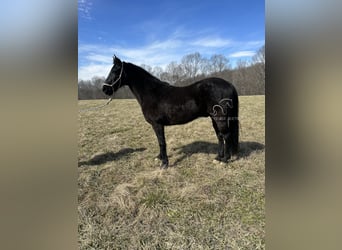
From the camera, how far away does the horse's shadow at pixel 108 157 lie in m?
3.15

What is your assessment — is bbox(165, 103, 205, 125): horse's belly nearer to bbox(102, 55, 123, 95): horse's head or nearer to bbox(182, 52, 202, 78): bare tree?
bbox(182, 52, 202, 78): bare tree

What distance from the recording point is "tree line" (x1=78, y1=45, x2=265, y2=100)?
2.10 m

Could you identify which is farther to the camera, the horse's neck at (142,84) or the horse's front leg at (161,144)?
the horse's front leg at (161,144)

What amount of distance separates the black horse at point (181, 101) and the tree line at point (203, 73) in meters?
0.19

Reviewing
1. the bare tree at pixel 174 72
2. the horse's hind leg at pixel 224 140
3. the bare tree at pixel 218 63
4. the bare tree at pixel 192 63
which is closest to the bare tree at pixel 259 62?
the bare tree at pixel 218 63

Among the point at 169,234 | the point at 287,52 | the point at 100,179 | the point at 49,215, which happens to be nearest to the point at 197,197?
the point at 169,234

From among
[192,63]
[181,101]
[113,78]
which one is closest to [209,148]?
[181,101]

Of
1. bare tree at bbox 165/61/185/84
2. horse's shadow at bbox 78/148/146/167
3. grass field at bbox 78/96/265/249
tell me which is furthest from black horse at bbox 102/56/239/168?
horse's shadow at bbox 78/148/146/167

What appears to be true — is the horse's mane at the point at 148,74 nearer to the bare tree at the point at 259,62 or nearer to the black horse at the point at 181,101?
the black horse at the point at 181,101

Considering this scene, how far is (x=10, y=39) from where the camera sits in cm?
113

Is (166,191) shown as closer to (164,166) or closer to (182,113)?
(164,166)

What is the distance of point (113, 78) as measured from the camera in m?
2.85

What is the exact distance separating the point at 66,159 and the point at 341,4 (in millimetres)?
1644

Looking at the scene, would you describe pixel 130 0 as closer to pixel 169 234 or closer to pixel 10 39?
pixel 10 39
